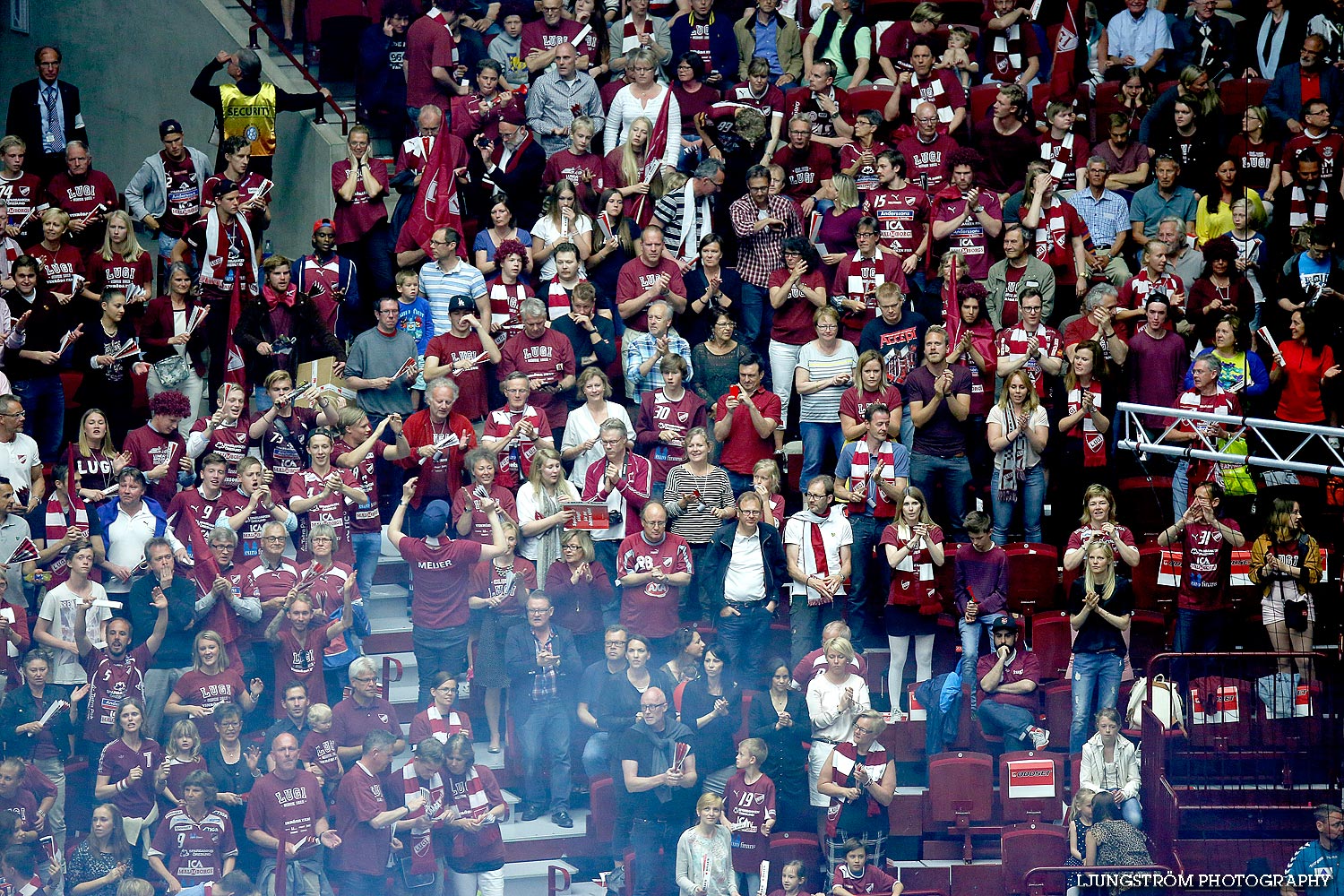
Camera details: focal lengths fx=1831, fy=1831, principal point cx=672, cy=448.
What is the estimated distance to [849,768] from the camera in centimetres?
1113

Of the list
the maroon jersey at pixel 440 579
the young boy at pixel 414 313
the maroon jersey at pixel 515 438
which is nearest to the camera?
the maroon jersey at pixel 440 579

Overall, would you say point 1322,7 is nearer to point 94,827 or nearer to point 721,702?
point 721,702

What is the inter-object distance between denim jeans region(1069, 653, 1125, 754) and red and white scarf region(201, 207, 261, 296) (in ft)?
21.2

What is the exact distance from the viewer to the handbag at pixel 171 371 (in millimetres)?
12891

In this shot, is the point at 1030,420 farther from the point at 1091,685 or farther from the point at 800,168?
the point at 800,168

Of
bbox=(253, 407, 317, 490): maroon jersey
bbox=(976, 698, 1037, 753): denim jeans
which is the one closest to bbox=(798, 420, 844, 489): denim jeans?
bbox=(976, 698, 1037, 753): denim jeans

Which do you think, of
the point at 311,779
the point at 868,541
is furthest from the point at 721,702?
the point at 311,779

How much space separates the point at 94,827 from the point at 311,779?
1.28 m

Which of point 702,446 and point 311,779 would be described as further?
point 702,446

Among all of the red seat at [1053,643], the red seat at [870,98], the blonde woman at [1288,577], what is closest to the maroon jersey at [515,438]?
the red seat at [1053,643]

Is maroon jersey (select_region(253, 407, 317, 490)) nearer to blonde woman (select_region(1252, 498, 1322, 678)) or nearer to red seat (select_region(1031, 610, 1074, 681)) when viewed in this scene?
red seat (select_region(1031, 610, 1074, 681))

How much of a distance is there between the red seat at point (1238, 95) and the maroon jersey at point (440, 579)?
768cm

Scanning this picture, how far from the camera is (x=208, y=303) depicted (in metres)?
13.3

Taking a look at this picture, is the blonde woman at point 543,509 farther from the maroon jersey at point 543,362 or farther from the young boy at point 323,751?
the young boy at point 323,751
